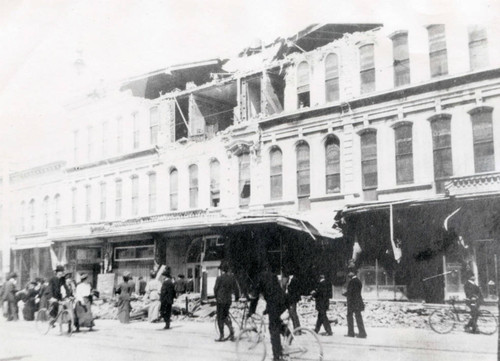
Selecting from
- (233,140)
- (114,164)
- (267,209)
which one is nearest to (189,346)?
(267,209)

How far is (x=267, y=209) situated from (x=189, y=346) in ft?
27.3

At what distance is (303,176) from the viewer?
18188 millimetres

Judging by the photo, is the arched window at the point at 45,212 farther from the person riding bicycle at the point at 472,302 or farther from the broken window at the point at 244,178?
the person riding bicycle at the point at 472,302

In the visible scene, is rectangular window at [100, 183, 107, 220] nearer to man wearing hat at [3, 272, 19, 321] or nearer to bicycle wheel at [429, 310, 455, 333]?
man wearing hat at [3, 272, 19, 321]

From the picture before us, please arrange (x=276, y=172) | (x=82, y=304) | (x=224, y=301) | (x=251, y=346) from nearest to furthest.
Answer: (x=251, y=346), (x=224, y=301), (x=82, y=304), (x=276, y=172)

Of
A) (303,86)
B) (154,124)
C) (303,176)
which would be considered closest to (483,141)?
(303,176)

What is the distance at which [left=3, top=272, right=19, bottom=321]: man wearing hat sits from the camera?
1592 centimetres

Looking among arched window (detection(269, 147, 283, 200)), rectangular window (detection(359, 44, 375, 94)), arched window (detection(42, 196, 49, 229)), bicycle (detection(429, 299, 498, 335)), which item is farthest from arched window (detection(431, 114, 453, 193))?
arched window (detection(42, 196, 49, 229))

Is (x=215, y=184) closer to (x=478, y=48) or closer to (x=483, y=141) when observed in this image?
(x=483, y=141)

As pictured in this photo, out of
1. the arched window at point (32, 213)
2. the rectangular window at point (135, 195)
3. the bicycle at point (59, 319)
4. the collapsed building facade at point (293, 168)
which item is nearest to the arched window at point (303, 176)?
the collapsed building facade at point (293, 168)

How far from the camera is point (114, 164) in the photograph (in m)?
23.3

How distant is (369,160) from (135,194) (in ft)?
36.2

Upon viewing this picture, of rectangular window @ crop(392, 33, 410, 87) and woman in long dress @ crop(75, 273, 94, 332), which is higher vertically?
rectangular window @ crop(392, 33, 410, 87)

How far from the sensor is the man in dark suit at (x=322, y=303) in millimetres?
11875
